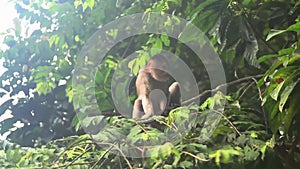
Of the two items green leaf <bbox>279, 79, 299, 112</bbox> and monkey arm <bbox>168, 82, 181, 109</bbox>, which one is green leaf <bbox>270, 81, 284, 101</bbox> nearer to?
green leaf <bbox>279, 79, 299, 112</bbox>

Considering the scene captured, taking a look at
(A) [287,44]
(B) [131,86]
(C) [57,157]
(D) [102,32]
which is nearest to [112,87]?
(B) [131,86]

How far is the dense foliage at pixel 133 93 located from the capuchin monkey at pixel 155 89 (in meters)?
0.03

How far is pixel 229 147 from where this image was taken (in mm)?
540

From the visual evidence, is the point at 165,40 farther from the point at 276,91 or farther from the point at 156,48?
the point at 276,91

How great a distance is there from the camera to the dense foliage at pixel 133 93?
21.7 inches

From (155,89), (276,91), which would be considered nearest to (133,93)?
(155,89)

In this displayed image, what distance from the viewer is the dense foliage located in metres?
0.55

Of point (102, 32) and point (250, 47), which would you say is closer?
point (250, 47)

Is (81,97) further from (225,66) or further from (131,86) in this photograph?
(225,66)

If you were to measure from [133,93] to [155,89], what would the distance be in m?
0.08

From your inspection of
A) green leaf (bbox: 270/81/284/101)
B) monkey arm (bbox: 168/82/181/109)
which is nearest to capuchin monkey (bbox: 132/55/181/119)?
monkey arm (bbox: 168/82/181/109)

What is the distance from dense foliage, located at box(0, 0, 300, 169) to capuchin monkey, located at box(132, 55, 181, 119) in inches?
1.1

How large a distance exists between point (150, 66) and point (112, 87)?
0.11m

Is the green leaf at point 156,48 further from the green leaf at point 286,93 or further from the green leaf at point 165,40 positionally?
the green leaf at point 286,93
